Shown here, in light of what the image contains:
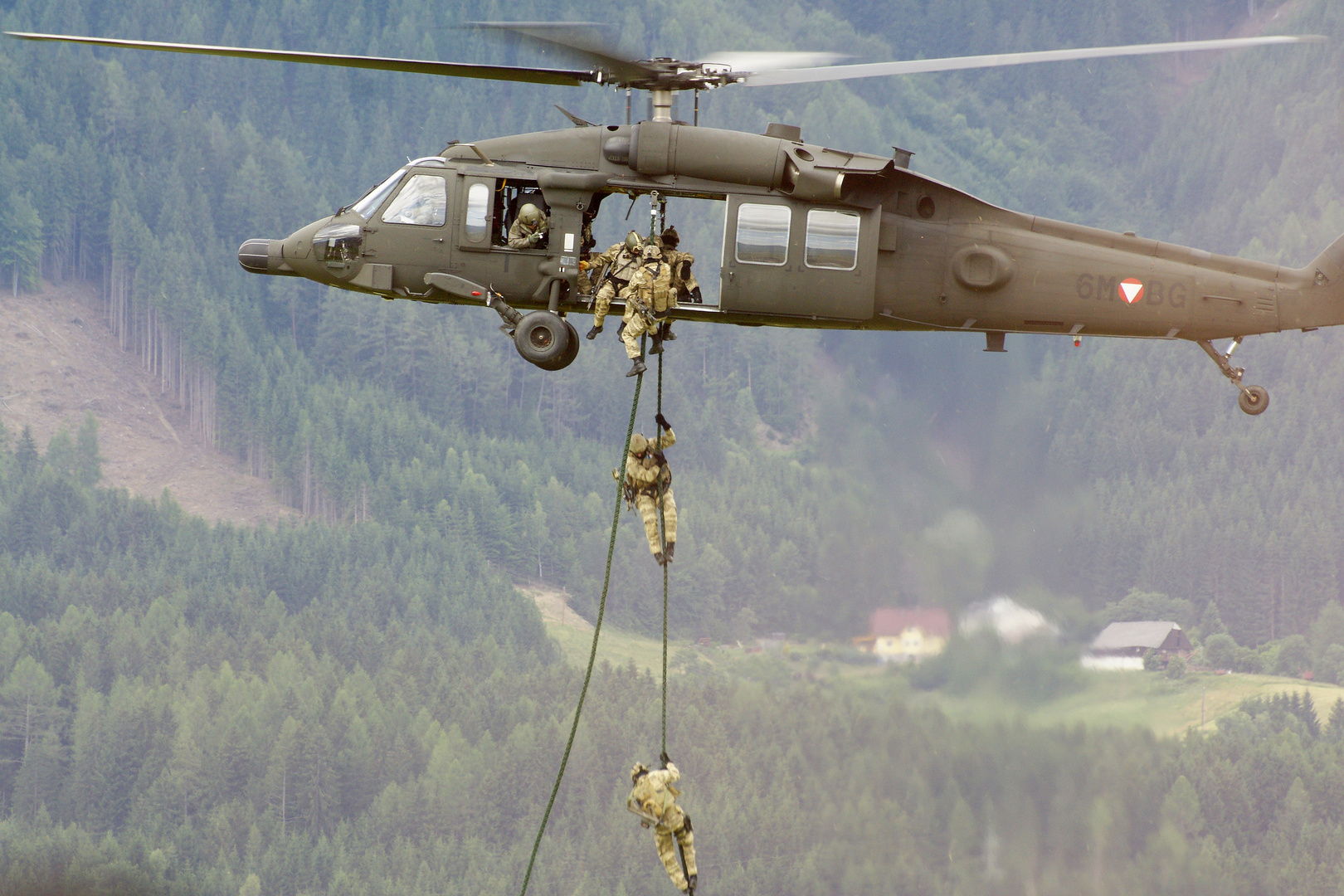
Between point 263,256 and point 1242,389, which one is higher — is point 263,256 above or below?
above

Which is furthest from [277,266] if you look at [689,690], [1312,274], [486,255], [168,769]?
[168,769]

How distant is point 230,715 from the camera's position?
183 meters

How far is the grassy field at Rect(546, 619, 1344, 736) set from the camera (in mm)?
140000

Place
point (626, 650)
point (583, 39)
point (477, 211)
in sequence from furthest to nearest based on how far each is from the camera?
point (626, 650)
point (477, 211)
point (583, 39)

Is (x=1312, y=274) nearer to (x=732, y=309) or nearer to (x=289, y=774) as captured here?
(x=732, y=309)

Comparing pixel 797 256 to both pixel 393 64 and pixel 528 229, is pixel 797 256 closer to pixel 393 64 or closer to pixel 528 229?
pixel 528 229

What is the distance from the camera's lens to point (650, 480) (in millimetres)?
27016

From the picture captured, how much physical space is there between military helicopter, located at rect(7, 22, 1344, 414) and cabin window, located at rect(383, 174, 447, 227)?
3cm

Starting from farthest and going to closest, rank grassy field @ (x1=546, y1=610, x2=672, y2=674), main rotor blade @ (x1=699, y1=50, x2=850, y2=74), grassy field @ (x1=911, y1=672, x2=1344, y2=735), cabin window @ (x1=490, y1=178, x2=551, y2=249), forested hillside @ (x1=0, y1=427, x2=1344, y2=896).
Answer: grassy field @ (x1=546, y1=610, x2=672, y2=674)
forested hillside @ (x1=0, y1=427, x2=1344, y2=896)
grassy field @ (x1=911, y1=672, x2=1344, y2=735)
cabin window @ (x1=490, y1=178, x2=551, y2=249)
main rotor blade @ (x1=699, y1=50, x2=850, y2=74)

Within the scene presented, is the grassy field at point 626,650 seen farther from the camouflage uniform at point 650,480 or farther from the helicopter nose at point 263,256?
the camouflage uniform at point 650,480

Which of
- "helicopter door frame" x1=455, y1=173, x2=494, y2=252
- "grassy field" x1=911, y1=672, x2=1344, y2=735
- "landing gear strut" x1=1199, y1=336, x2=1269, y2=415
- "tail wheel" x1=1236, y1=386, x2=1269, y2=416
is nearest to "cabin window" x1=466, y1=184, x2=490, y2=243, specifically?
"helicopter door frame" x1=455, y1=173, x2=494, y2=252

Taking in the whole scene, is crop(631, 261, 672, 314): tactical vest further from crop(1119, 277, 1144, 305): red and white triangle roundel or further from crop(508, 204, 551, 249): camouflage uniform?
crop(1119, 277, 1144, 305): red and white triangle roundel

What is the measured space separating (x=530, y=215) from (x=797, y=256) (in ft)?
13.4

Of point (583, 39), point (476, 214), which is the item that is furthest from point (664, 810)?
point (583, 39)
